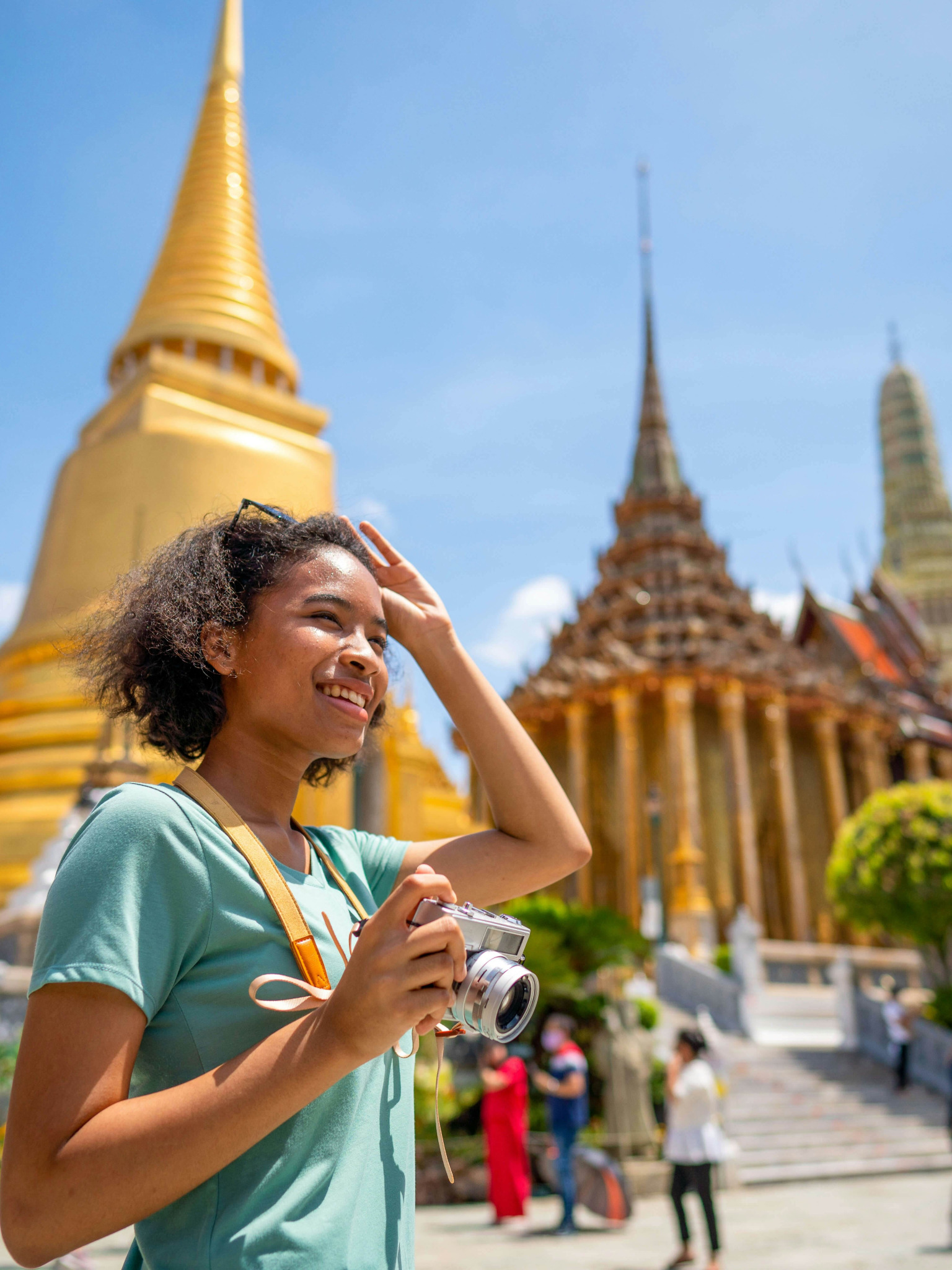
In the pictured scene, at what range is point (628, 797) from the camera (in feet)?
86.6

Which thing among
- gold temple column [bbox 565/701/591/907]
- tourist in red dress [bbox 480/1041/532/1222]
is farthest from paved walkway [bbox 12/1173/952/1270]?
gold temple column [bbox 565/701/591/907]

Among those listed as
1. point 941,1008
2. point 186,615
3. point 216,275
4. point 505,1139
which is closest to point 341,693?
point 186,615

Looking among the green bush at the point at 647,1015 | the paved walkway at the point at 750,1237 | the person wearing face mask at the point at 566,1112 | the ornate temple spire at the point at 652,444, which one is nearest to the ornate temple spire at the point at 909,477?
the ornate temple spire at the point at 652,444

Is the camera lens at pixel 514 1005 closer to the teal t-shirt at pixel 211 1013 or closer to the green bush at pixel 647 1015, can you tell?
the teal t-shirt at pixel 211 1013

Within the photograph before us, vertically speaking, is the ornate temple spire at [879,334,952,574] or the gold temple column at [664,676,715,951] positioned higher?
the ornate temple spire at [879,334,952,574]

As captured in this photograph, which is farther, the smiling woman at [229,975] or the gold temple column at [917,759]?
the gold temple column at [917,759]

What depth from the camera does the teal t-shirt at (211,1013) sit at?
1.14 meters

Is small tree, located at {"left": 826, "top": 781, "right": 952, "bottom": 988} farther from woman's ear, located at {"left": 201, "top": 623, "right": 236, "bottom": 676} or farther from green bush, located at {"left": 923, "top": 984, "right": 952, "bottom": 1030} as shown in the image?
woman's ear, located at {"left": 201, "top": 623, "right": 236, "bottom": 676}

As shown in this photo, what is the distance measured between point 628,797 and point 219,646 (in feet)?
83.7

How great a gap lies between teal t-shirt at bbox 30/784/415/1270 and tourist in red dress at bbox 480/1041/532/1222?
685cm

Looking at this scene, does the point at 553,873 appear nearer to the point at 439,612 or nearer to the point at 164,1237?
the point at 439,612

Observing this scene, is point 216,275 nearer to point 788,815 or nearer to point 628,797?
point 628,797

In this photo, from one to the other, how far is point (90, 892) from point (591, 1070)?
37.3 feet

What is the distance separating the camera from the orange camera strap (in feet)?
3.97
